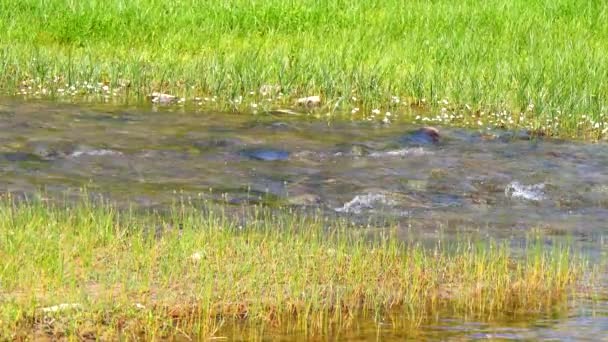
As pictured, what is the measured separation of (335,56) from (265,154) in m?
4.98

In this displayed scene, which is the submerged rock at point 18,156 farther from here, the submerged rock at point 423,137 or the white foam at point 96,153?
the submerged rock at point 423,137

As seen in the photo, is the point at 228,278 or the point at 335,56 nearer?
the point at 228,278

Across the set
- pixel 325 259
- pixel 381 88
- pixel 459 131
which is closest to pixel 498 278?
pixel 325 259

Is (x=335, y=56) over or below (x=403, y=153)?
over

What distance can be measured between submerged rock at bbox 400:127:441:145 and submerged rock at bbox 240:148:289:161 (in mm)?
1500

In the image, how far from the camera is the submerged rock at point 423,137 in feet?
50.3

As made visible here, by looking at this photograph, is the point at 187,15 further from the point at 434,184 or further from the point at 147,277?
the point at 147,277

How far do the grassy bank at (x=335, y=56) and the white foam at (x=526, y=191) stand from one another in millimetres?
2946

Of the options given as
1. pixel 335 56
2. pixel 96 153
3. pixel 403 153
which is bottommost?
pixel 96 153

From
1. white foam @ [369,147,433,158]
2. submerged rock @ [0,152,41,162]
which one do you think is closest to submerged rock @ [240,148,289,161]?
white foam @ [369,147,433,158]

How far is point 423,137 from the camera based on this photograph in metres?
15.5

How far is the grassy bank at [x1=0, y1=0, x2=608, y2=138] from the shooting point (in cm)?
1755

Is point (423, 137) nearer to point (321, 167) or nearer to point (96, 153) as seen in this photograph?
point (321, 167)

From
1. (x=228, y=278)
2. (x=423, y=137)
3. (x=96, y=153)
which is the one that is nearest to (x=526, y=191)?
(x=423, y=137)
